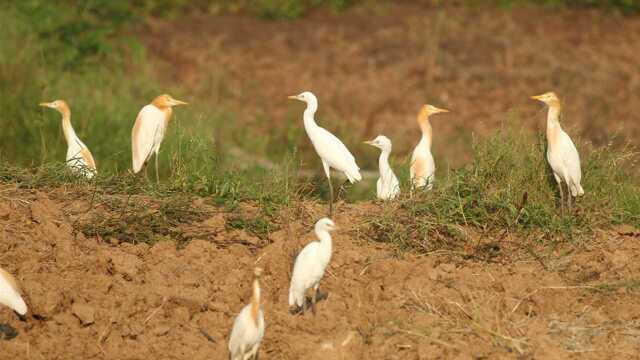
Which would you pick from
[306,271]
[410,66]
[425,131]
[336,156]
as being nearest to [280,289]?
[306,271]

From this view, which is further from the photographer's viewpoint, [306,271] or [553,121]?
[553,121]

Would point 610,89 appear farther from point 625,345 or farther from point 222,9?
point 625,345

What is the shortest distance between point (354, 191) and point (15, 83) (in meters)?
3.94

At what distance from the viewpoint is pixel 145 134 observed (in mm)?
9398

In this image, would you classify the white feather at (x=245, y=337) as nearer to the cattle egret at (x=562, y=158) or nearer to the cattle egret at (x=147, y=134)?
the cattle egret at (x=562, y=158)

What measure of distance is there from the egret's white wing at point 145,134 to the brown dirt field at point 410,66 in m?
4.75

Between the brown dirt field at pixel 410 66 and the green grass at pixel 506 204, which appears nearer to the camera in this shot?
the green grass at pixel 506 204

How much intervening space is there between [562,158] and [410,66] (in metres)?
8.15

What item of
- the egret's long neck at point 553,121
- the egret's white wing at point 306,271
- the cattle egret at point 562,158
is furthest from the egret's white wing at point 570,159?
the egret's white wing at point 306,271

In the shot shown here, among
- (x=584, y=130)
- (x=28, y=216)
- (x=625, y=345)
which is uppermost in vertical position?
(x=28, y=216)

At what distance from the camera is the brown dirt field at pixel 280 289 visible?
277 inches

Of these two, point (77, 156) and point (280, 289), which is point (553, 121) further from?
point (77, 156)

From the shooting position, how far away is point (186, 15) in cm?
1792

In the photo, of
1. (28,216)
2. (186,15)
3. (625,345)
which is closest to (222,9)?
(186,15)
